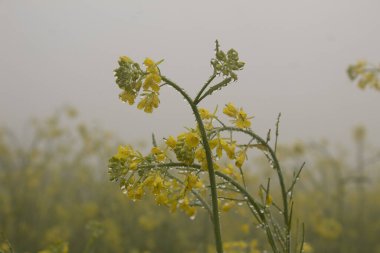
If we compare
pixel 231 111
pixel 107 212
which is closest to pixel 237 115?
pixel 231 111

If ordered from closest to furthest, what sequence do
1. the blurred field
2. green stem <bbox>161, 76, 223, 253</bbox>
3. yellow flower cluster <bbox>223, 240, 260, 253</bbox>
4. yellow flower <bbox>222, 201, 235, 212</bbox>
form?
green stem <bbox>161, 76, 223, 253</bbox> → yellow flower <bbox>222, 201, 235, 212</bbox> → yellow flower cluster <bbox>223, 240, 260, 253</bbox> → the blurred field

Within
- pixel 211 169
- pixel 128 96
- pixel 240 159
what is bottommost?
pixel 211 169

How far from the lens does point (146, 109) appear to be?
153cm

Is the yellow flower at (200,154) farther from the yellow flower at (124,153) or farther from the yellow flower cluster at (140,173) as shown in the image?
the yellow flower at (124,153)

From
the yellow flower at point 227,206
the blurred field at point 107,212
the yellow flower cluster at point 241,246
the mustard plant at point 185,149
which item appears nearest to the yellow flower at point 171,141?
the mustard plant at point 185,149

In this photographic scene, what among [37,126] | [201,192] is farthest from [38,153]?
[201,192]

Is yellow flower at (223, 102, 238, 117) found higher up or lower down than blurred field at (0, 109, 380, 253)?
lower down

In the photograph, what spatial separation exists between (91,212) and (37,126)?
2166 millimetres

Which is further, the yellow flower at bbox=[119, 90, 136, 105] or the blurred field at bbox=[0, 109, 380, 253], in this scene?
the blurred field at bbox=[0, 109, 380, 253]

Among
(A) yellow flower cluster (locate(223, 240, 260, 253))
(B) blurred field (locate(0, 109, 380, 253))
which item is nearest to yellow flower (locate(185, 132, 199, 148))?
(A) yellow flower cluster (locate(223, 240, 260, 253))

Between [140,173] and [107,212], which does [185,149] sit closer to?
[140,173]

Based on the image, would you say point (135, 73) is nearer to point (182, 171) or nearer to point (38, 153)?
point (182, 171)

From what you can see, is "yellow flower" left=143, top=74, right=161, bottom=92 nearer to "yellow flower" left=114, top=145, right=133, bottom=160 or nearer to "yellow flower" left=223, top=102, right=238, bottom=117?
"yellow flower" left=114, top=145, right=133, bottom=160

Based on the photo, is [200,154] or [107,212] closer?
[200,154]
